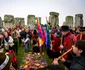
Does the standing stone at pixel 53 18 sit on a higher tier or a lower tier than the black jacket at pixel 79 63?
higher

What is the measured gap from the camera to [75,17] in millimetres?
32094

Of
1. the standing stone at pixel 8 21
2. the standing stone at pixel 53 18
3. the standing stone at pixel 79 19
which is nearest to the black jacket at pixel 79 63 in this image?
the standing stone at pixel 8 21

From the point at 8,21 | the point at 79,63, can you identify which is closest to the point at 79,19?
the point at 8,21

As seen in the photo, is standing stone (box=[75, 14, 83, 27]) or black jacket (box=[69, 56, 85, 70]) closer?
black jacket (box=[69, 56, 85, 70])

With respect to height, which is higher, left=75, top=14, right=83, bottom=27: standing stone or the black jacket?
left=75, top=14, right=83, bottom=27: standing stone

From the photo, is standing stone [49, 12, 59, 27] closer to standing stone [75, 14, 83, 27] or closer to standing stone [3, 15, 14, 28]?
standing stone [75, 14, 83, 27]

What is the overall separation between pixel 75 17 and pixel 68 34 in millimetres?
26421

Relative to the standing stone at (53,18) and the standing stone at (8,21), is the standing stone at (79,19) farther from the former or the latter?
the standing stone at (8,21)

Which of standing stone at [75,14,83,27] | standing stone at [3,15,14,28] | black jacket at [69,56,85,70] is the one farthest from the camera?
standing stone at [75,14,83,27]

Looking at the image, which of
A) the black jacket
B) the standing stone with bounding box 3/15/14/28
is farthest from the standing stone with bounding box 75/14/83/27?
the black jacket

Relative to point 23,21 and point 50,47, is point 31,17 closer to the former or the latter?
point 23,21

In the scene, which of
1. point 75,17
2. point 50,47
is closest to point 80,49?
point 50,47

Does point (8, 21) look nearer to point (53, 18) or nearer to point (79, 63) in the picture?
point (53, 18)

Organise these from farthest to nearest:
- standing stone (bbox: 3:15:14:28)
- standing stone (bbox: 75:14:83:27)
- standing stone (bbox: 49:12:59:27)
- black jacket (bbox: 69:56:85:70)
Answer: standing stone (bbox: 75:14:83:27), standing stone (bbox: 49:12:59:27), standing stone (bbox: 3:15:14:28), black jacket (bbox: 69:56:85:70)
